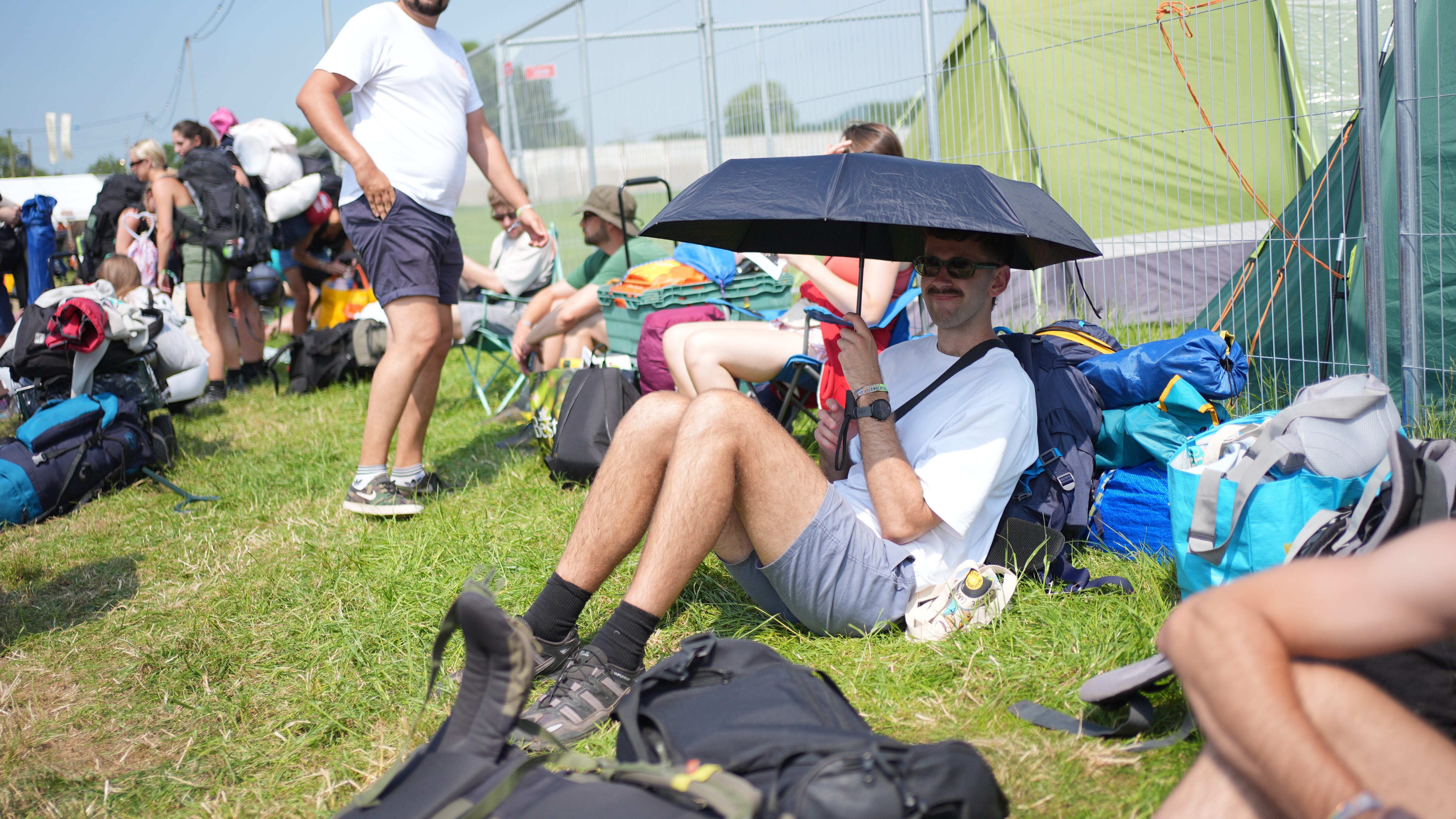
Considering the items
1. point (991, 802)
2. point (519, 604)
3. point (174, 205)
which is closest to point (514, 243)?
point (174, 205)

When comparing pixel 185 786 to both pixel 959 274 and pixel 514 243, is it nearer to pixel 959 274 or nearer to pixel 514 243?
pixel 959 274

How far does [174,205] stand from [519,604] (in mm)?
5698

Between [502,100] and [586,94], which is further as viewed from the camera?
[502,100]

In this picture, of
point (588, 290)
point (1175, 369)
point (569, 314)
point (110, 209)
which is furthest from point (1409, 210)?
point (110, 209)

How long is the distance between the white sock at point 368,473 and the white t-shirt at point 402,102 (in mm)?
1069

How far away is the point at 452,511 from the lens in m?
4.03

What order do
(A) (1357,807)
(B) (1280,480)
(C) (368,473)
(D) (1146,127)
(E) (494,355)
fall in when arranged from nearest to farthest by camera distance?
(A) (1357,807), (B) (1280,480), (C) (368,473), (D) (1146,127), (E) (494,355)

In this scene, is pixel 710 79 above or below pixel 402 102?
above

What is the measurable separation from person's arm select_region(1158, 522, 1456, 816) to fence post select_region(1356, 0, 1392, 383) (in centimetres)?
235

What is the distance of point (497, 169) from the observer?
455 cm

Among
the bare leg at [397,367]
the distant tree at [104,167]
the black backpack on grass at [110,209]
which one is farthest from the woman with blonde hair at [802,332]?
the distant tree at [104,167]

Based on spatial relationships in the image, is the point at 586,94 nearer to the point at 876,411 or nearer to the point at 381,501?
the point at 381,501

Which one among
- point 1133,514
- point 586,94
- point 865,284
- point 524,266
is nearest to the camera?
point 1133,514

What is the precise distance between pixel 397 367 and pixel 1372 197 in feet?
11.7
